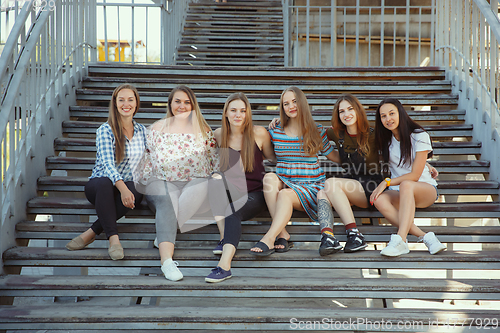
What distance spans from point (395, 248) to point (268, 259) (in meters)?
0.73

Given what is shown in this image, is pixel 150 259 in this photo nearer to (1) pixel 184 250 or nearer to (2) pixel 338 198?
(1) pixel 184 250

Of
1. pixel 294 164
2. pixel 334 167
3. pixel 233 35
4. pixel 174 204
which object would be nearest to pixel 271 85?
pixel 334 167

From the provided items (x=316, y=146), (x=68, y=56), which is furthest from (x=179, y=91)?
(x=68, y=56)

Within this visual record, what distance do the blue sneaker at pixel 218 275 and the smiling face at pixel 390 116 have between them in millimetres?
1419

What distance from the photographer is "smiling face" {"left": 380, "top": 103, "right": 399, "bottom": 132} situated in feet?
8.86

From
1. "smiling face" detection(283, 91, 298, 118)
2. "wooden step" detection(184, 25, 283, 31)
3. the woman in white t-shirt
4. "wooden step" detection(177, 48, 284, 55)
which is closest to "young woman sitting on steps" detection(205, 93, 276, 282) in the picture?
"smiling face" detection(283, 91, 298, 118)

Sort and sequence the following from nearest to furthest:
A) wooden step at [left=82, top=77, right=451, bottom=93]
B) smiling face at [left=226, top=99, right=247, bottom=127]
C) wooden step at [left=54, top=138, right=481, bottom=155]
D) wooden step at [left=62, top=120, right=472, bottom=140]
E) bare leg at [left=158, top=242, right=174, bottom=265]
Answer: bare leg at [left=158, top=242, right=174, bottom=265] → smiling face at [left=226, top=99, right=247, bottom=127] → wooden step at [left=54, top=138, right=481, bottom=155] → wooden step at [left=62, top=120, right=472, bottom=140] → wooden step at [left=82, top=77, right=451, bottom=93]

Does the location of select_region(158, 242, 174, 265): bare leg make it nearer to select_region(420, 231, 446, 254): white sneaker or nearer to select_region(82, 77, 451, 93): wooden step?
select_region(420, 231, 446, 254): white sneaker

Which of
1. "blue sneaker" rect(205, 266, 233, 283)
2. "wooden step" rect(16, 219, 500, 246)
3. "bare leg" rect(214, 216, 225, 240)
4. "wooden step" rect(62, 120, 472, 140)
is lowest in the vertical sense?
"blue sneaker" rect(205, 266, 233, 283)

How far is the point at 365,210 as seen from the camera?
2809mm

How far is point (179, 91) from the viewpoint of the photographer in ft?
9.05

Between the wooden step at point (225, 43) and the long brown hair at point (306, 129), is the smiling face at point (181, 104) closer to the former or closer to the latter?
the long brown hair at point (306, 129)

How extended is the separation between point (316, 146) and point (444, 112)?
5.38 feet

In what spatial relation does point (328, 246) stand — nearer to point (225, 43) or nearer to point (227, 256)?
point (227, 256)
